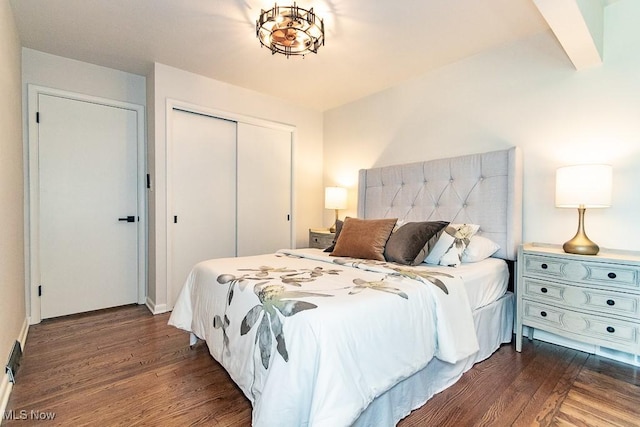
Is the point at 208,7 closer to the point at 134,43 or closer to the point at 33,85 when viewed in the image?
the point at 134,43

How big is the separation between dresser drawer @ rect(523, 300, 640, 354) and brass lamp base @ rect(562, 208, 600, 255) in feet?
1.24

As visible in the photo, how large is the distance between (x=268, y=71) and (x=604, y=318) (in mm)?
3197

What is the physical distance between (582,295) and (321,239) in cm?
243

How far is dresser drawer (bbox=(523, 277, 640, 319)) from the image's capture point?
1748mm

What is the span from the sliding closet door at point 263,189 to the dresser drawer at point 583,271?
2.64 metres

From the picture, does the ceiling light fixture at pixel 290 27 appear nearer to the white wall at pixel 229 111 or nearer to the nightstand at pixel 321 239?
the white wall at pixel 229 111

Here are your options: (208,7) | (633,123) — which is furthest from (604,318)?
(208,7)

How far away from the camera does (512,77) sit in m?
2.52

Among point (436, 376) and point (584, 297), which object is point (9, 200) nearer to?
point (436, 376)

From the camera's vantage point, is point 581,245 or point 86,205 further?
point 86,205

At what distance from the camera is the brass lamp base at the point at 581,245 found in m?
1.93

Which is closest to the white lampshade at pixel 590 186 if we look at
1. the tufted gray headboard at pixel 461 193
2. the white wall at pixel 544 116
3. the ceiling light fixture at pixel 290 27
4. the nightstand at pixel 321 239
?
the white wall at pixel 544 116

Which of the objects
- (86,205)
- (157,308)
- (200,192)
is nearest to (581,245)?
(200,192)

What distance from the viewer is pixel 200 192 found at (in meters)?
3.28
